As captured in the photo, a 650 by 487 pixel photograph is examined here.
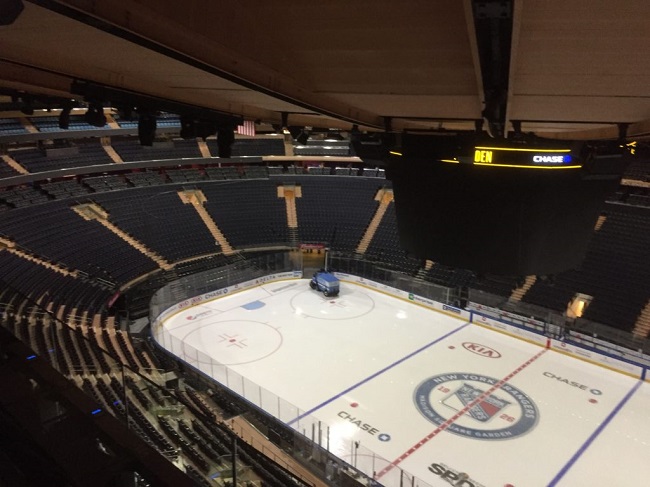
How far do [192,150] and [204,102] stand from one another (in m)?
24.0

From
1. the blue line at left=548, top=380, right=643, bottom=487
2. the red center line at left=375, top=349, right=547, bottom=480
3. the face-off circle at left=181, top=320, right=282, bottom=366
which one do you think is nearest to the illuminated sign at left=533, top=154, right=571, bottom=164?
the red center line at left=375, top=349, right=547, bottom=480

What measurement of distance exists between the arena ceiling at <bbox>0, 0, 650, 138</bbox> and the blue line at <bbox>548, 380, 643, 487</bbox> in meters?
8.20

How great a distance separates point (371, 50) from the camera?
269 centimetres

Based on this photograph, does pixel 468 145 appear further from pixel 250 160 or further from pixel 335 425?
pixel 250 160

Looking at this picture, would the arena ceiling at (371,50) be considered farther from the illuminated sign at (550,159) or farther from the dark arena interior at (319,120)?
the illuminated sign at (550,159)

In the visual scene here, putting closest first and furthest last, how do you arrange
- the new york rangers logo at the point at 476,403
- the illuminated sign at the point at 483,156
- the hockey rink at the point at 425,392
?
the illuminated sign at the point at 483,156
the hockey rink at the point at 425,392
the new york rangers logo at the point at 476,403

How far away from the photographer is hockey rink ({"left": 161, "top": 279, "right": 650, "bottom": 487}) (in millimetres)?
10047

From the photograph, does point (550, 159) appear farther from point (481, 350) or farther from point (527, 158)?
point (481, 350)

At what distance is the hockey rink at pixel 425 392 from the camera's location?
396 inches

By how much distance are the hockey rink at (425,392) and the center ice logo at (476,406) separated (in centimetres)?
3

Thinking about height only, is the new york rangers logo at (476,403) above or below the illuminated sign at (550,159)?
below

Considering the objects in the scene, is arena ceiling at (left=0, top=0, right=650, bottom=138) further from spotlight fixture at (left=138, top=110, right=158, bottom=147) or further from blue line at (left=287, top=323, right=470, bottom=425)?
blue line at (left=287, top=323, right=470, bottom=425)

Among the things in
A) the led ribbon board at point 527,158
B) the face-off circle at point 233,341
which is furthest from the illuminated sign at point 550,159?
the face-off circle at point 233,341

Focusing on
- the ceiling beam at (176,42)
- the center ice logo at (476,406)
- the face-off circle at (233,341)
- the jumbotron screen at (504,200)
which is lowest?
the face-off circle at (233,341)
